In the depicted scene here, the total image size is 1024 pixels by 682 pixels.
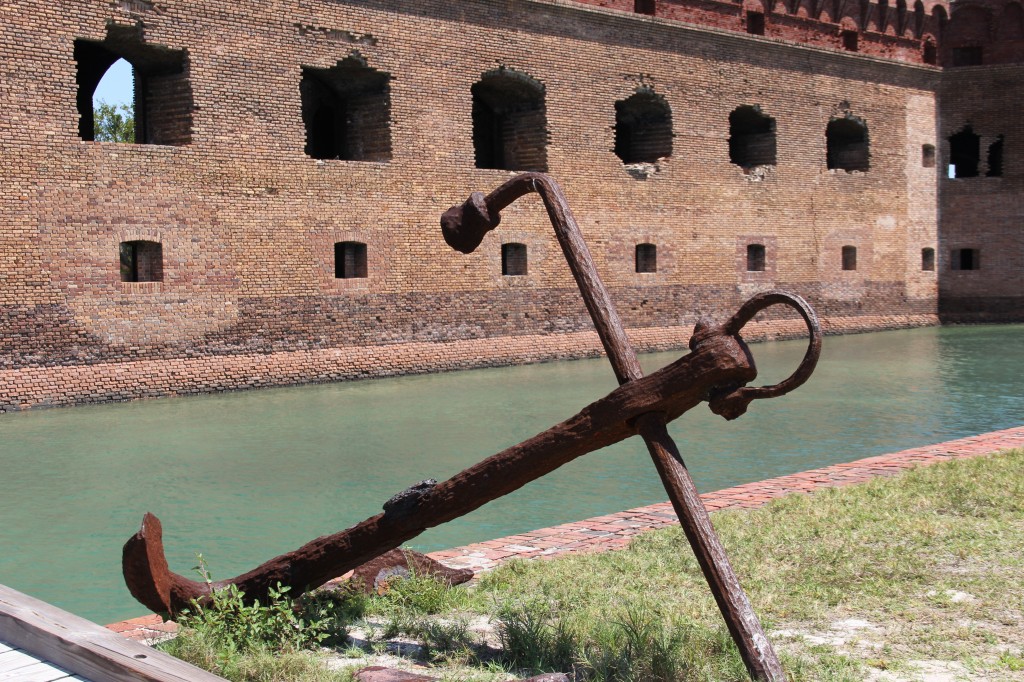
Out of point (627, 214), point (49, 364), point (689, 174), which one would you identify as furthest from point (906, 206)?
point (49, 364)

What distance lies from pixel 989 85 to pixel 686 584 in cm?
2635

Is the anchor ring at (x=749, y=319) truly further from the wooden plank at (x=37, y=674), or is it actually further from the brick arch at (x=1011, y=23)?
the brick arch at (x=1011, y=23)

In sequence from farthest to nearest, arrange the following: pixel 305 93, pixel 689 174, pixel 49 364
Result: pixel 689 174
pixel 305 93
pixel 49 364

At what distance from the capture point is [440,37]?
17.6 metres

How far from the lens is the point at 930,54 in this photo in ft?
91.2

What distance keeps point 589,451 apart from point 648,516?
9.93 feet

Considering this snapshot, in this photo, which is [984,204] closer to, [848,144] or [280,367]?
[848,144]

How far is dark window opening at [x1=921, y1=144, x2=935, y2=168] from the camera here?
2684 centimetres

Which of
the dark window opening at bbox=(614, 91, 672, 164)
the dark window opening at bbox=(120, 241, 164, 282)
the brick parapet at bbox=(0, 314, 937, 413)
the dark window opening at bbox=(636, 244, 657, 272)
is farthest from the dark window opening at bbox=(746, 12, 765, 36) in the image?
the dark window opening at bbox=(120, 241, 164, 282)

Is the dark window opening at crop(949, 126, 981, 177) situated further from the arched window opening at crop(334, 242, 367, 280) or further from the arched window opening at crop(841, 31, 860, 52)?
the arched window opening at crop(334, 242, 367, 280)

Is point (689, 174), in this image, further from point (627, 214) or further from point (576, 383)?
point (576, 383)

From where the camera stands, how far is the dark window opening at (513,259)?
1888 centimetres

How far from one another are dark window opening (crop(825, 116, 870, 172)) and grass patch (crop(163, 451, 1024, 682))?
67.5 feet

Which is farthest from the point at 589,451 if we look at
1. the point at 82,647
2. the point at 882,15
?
the point at 882,15
